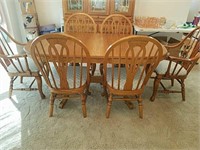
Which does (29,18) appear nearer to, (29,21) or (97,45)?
(29,21)

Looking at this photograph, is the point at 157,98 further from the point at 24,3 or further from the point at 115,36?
the point at 24,3

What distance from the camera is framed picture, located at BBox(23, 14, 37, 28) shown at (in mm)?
2968

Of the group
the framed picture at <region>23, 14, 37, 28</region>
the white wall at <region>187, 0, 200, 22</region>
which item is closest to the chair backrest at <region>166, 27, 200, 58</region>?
the white wall at <region>187, 0, 200, 22</region>

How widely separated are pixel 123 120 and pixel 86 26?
149 centimetres

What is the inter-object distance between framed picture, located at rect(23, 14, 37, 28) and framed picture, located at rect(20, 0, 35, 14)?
77 mm

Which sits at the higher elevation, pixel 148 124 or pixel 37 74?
pixel 37 74

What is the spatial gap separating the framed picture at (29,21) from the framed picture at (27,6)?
77 millimetres

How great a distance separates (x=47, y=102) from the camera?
1.92 metres

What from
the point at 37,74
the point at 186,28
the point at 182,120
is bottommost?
the point at 182,120

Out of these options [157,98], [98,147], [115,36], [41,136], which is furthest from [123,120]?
[115,36]

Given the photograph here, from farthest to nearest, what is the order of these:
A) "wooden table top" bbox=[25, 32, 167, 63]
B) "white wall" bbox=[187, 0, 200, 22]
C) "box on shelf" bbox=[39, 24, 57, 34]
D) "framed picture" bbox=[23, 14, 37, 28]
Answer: "white wall" bbox=[187, 0, 200, 22], "box on shelf" bbox=[39, 24, 57, 34], "framed picture" bbox=[23, 14, 37, 28], "wooden table top" bbox=[25, 32, 167, 63]

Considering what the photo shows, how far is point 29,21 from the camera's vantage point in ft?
9.89

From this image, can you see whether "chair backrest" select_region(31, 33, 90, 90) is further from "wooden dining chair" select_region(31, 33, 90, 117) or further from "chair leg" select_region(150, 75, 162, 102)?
"chair leg" select_region(150, 75, 162, 102)

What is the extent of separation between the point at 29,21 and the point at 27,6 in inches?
10.6
